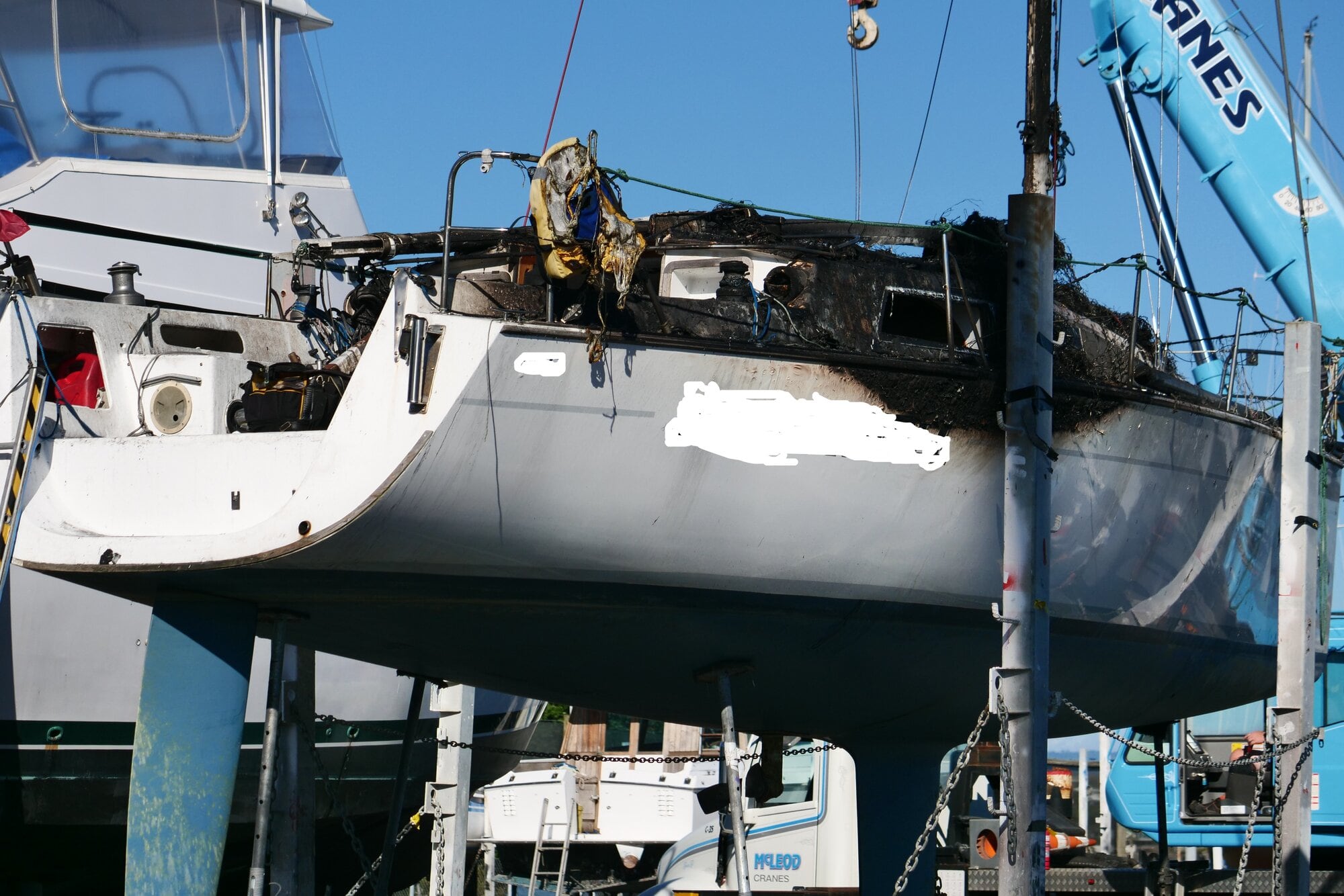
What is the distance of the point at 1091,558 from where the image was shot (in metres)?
6.37

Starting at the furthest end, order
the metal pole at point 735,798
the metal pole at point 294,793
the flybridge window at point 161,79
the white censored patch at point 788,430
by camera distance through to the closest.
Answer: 1. the flybridge window at point 161,79
2. the metal pole at point 294,793
3. the metal pole at point 735,798
4. the white censored patch at point 788,430

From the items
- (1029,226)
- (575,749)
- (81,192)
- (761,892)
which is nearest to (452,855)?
(761,892)

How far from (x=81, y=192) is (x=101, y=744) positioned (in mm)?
3736

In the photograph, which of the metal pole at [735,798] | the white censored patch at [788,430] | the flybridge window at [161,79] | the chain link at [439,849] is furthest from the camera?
the flybridge window at [161,79]

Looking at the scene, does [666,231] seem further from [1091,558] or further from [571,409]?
[1091,558]

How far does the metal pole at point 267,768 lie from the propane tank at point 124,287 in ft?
6.57

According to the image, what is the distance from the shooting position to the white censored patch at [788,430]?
5.59 m

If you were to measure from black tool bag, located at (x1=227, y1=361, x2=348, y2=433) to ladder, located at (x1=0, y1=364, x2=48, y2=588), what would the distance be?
83 cm

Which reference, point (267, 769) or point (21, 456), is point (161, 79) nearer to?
point (21, 456)

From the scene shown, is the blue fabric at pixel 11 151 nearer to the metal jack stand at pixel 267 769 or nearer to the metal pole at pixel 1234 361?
the metal jack stand at pixel 267 769

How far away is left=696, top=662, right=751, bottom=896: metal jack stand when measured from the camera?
18.9 feet

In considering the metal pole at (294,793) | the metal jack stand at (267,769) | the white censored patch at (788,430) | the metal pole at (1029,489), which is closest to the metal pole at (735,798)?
the metal pole at (1029,489)

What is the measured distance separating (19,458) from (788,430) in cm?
309

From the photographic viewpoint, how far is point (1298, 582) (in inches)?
269
